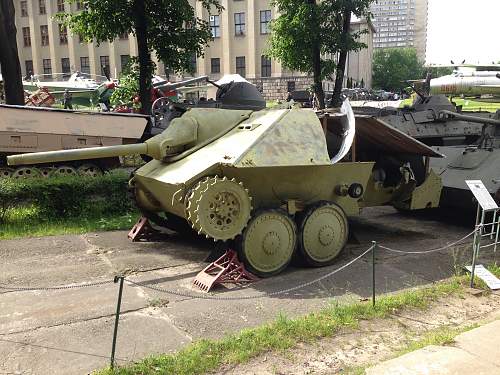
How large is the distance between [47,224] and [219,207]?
13.5 feet

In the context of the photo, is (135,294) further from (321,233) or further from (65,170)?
(65,170)

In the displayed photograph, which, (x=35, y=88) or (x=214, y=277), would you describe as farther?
(x=35, y=88)

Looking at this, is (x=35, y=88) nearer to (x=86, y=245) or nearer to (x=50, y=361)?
(x=86, y=245)

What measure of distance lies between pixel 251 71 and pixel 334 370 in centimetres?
4974

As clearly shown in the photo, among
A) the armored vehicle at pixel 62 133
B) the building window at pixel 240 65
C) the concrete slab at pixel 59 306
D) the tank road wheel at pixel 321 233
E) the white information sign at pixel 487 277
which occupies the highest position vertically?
the building window at pixel 240 65

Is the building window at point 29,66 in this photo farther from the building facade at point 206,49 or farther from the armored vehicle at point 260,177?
the armored vehicle at point 260,177

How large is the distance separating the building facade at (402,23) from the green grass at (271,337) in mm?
140361

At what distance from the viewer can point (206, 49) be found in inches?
2064

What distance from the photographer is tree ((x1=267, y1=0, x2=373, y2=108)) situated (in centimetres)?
1677

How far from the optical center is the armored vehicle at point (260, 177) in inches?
244

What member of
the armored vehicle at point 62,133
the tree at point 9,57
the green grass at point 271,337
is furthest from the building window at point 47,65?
the green grass at point 271,337

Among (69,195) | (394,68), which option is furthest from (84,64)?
(394,68)

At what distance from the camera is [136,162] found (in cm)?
1424

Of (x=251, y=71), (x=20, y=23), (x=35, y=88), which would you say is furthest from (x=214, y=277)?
(x=20, y=23)
